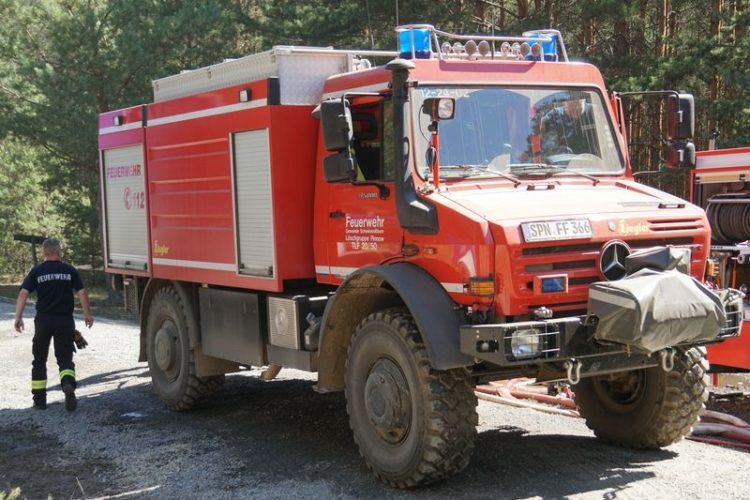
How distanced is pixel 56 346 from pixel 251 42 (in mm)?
17486

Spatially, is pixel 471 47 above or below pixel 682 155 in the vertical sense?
above

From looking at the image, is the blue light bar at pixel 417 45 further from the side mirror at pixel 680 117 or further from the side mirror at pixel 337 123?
the side mirror at pixel 680 117

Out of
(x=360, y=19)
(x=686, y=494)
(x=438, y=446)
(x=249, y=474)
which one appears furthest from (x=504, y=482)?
(x=360, y=19)

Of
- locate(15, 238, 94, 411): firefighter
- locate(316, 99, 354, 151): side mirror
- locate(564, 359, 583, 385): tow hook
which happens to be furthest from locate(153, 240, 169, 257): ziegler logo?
locate(564, 359, 583, 385): tow hook

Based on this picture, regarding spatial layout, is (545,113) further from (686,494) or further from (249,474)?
(249,474)

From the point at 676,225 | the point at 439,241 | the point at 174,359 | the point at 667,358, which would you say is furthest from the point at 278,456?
the point at 676,225

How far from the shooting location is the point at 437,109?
5871 millimetres

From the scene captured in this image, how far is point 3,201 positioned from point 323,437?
32988 mm

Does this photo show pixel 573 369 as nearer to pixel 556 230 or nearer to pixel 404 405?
pixel 556 230

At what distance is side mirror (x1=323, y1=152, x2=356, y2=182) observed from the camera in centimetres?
613

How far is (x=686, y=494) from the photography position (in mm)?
5828

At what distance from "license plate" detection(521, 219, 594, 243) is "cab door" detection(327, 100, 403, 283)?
1020 millimetres

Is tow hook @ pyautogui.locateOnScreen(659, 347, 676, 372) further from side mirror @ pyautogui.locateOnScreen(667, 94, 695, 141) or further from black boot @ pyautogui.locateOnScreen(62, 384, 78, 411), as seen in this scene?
black boot @ pyautogui.locateOnScreen(62, 384, 78, 411)

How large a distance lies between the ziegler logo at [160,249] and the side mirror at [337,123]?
377 cm
